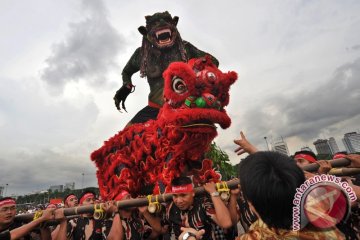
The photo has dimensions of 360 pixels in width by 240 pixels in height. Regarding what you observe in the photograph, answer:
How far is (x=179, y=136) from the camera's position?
3156 millimetres

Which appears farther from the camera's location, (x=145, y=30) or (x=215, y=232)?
(x=145, y=30)

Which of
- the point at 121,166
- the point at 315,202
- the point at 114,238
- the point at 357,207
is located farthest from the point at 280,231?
the point at 121,166

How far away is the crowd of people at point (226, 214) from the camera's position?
3.80ft

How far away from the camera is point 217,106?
120 inches

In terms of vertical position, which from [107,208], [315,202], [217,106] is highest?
[217,106]

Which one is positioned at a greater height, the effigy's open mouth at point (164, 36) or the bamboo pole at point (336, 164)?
the effigy's open mouth at point (164, 36)

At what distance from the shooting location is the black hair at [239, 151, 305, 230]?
1.14 metres

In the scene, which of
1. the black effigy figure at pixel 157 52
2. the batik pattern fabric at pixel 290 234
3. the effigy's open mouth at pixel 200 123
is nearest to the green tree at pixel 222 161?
the black effigy figure at pixel 157 52

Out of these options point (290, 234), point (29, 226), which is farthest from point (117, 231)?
point (290, 234)

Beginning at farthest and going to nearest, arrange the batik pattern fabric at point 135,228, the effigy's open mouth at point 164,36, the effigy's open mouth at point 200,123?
the effigy's open mouth at point 164,36
the effigy's open mouth at point 200,123
the batik pattern fabric at point 135,228

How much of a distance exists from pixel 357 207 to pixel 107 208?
205 centimetres

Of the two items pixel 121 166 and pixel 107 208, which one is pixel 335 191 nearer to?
pixel 107 208

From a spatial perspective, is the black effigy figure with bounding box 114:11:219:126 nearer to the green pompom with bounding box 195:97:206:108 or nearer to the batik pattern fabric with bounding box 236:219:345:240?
the green pompom with bounding box 195:97:206:108

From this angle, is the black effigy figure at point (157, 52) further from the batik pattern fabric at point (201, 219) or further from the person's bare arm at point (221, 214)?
the person's bare arm at point (221, 214)
